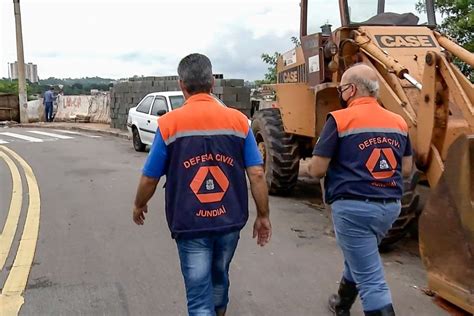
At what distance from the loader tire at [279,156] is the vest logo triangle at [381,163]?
488cm

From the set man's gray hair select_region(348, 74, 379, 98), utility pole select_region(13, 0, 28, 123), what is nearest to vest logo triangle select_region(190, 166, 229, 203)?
man's gray hair select_region(348, 74, 379, 98)

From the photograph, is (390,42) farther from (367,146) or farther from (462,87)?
(367,146)

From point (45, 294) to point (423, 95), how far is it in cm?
373

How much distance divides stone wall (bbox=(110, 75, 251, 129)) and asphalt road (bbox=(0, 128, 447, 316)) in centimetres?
860

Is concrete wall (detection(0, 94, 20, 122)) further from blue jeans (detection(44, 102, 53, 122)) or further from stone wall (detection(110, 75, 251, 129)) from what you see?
stone wall (detection(110, 75, 251, 129))

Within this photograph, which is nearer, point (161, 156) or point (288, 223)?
point (161, 156)

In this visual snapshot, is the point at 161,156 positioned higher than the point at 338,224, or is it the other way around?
the point at 161,156

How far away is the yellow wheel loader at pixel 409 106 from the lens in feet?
13.9

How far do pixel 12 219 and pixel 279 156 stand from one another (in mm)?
3887

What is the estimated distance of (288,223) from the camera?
7453 mm

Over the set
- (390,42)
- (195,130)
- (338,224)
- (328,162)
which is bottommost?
(338,224)

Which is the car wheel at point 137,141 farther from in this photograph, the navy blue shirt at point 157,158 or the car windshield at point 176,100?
the navy blue shirt at point 157,158

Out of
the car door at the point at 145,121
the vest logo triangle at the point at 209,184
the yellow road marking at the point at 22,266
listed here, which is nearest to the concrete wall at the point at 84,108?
the car door at the point at 145,121

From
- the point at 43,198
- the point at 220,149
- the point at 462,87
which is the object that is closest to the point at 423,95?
the point at 462,87
